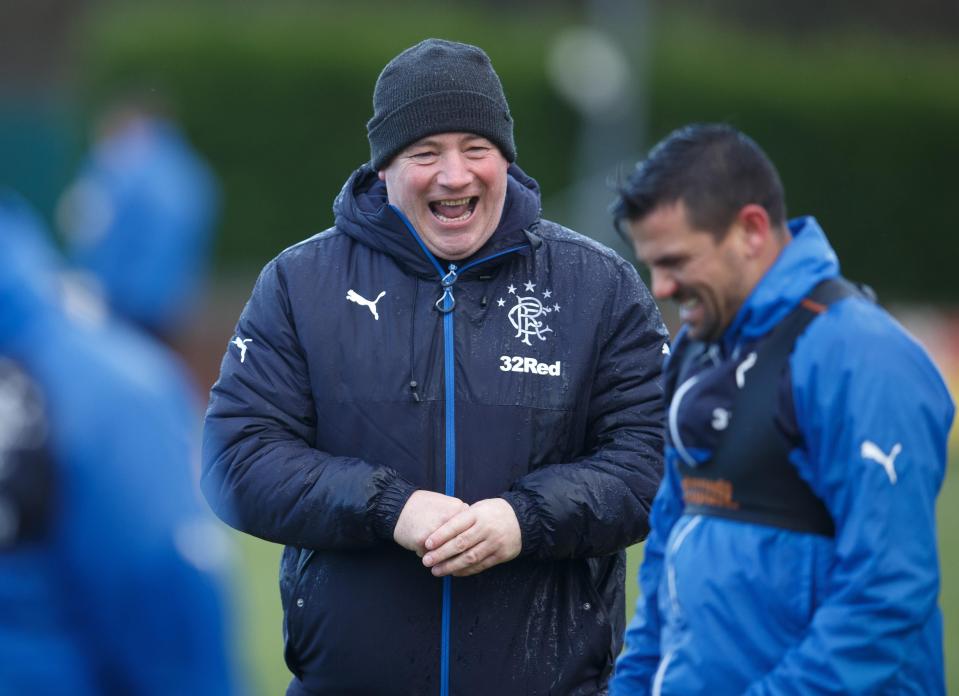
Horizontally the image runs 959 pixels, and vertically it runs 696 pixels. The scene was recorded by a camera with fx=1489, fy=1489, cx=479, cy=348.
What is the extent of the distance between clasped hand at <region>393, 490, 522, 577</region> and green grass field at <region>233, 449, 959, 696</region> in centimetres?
217

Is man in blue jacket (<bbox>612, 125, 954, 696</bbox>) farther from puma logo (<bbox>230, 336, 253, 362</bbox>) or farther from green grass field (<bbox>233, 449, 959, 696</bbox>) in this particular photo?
green grass field (<bbox>233, 449, 959, 696</bbox>)

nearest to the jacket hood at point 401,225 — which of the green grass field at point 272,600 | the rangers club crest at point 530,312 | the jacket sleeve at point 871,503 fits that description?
the rangers club crest at point 530,312

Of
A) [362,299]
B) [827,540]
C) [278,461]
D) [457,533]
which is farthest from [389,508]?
[827,540]

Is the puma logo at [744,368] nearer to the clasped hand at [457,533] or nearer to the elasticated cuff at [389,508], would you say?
the clasped hand at [457,533]

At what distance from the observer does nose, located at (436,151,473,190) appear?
3.50 meters

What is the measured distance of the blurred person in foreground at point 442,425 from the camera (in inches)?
132

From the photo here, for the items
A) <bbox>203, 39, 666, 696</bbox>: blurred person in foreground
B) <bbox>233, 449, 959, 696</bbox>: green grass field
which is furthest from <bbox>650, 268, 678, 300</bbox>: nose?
<bbox>233, 449, 959, 696</bbox>: green grass field

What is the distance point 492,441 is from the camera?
3439mm

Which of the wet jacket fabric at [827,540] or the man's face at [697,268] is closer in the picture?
the wet jacket fabric at [827,540]

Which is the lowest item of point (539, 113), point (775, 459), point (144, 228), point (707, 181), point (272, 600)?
point (272, 600)

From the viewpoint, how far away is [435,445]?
3.43 metres

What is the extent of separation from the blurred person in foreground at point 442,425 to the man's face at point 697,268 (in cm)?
66

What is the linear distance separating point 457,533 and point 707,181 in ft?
3.15

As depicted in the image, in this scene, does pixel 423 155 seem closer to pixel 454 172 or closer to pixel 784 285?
pixel 454 172
